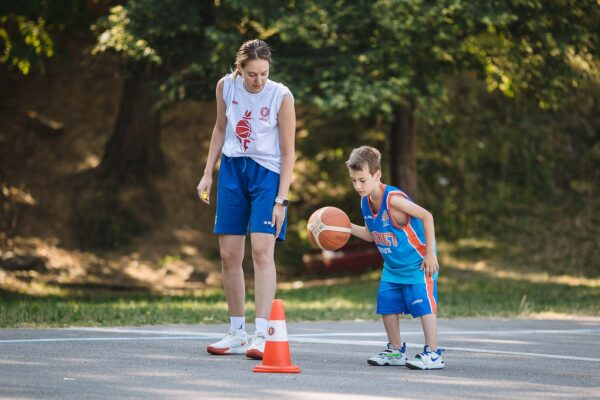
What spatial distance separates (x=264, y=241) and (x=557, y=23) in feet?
42.5

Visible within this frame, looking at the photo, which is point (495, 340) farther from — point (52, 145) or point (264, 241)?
point (52, 145)

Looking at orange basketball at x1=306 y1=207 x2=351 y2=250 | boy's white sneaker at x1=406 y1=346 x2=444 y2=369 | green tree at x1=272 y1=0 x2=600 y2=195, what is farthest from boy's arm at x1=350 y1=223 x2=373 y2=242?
green tree at x1=272 y1=0 x2=600 y2=195

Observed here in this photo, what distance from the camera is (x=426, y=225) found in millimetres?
7273

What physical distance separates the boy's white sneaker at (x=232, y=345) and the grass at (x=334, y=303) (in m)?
2.96

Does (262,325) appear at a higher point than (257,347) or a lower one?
higher

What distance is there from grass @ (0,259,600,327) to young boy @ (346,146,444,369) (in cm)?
379

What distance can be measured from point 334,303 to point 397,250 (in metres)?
8.82

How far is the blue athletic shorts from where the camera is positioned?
732cm

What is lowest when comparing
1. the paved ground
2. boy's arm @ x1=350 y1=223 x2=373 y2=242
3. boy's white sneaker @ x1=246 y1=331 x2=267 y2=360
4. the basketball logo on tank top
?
the paved ground

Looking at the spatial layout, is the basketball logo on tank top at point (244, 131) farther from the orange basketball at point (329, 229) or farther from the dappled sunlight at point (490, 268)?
the dappled sunlight at point (490, 268)

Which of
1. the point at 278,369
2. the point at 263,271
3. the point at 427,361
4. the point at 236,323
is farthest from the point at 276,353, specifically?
the point at 427,361

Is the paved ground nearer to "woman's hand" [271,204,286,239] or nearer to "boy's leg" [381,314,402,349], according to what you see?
"boy's leg" [381,314,402,349]

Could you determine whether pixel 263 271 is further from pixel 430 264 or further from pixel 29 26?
pixel 29 26

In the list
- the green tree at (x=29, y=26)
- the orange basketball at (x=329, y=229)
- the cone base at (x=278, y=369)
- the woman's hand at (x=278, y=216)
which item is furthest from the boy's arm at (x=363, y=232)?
the green tree at (x=29, y=26)
